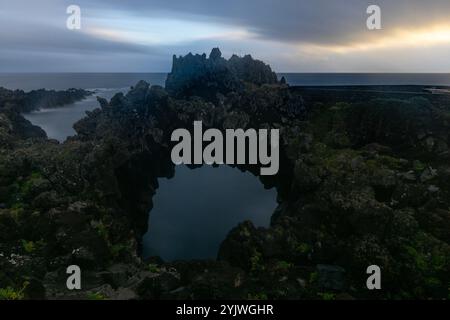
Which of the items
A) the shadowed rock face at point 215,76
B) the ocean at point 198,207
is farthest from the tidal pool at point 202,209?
the shadowed rock face at point 215,76

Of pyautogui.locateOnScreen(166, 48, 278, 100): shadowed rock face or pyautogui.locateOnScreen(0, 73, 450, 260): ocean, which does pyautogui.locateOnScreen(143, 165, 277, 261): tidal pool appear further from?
pyautogui.locateOnScreen(166, 48, 278, 100): shadowed rock face

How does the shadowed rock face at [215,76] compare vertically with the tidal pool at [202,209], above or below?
above

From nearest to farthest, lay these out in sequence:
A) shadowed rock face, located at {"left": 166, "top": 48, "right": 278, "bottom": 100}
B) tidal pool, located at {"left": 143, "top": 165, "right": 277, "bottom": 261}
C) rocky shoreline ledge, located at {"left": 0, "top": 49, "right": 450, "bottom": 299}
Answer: rocky shoreline ledge, located at {"left": 0, "top": 49, "right": 450, "bottom": 299}, tidal pool, located at {"left": 143, "top": 165, "right": 277, "bottom": 261}, shadowed rock face, located at {"left": 166, "top": 48, "right": 278, "bottom": 100}

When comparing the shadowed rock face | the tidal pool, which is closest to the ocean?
the tidal pool

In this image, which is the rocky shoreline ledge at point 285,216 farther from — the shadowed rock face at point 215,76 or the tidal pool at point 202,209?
the shadowed rock face at point 215,76

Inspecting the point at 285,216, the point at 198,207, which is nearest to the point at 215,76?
the point at 198,207

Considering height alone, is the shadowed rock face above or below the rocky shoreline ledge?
above

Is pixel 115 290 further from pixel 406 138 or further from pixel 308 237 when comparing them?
pixel 406 138
